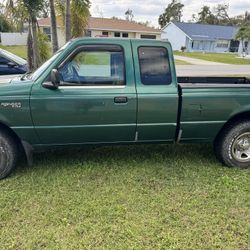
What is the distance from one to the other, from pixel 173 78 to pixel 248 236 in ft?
6.91

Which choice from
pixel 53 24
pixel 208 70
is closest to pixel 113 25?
pixel 208 70

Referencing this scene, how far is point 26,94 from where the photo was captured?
349cm

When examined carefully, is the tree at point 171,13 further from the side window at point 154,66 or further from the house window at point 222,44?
the side window at point 154,66

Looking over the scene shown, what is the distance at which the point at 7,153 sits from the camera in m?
3.67

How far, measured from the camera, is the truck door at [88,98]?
3.57 metres

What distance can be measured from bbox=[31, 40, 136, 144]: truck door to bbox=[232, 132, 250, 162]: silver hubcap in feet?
5.27

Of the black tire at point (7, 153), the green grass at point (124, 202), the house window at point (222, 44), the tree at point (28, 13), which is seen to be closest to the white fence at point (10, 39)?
the house window at point (222, 44)

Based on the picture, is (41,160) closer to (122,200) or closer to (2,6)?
(122,200)

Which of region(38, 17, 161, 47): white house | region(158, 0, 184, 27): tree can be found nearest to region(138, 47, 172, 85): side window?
region(38, 17, 161, 47): white house

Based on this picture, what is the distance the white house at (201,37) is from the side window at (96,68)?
45088 mm

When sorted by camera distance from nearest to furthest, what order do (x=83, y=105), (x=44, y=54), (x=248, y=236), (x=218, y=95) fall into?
(x=248, y=236) < (x=83, y=105) < (x=218, y=95) < (x=44, y=54)

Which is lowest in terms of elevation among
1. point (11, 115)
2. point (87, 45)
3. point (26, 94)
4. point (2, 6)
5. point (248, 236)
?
point (248, 236)

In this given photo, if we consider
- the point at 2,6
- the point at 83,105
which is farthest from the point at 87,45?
the point at 2,6

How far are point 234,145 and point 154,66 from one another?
5.54 feet
